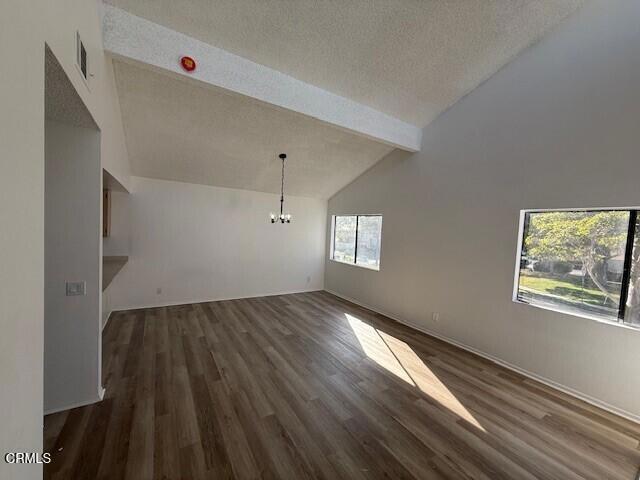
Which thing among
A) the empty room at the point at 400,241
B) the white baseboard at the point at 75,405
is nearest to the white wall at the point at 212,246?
the empty room at the point at 400,241

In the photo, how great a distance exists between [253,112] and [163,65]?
1.29 metres

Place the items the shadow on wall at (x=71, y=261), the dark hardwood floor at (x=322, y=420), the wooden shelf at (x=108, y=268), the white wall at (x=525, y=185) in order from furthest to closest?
the wooden shelf at (x=108, y=268) < the white wall at (x=525, y=185) < the shadow on wall at (x=71, y=261) < the dark hardwood floor at (x=322, y=420)

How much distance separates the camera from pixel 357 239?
6.23 metres

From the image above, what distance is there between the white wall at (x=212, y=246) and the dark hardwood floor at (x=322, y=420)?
1.59 m

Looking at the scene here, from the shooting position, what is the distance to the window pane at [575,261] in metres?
2.66

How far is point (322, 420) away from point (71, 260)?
260cm

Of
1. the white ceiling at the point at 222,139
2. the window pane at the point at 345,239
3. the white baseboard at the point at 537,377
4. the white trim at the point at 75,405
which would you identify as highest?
the white ceiling at the point at 222,139

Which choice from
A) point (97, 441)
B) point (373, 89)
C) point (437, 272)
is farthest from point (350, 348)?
point (373, 89)

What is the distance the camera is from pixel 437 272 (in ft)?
13.8

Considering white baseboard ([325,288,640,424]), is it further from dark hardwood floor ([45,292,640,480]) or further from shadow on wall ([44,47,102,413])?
shadow on wall ([44,47,102,413])

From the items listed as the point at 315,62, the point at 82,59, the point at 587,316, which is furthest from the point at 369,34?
the point at 587,316

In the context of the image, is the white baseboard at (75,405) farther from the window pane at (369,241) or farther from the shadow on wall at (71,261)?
the window pane at (369,241)
